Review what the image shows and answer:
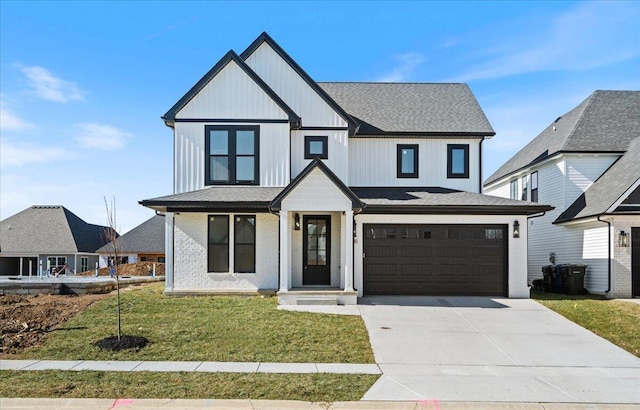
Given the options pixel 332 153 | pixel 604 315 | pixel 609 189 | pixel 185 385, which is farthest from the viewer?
pixel 609 189

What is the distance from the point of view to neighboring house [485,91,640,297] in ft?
56.3

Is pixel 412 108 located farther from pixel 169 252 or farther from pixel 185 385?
pixel 185 385

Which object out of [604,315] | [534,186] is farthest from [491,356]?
[534,186]

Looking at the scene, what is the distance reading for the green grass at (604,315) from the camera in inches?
458

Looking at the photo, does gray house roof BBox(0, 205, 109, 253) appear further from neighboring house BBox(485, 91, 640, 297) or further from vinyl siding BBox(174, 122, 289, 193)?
neighboring house BBox(485, 91, 640, 297)

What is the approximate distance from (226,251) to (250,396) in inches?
378

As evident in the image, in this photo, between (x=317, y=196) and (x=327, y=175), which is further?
(x=317, y=196)

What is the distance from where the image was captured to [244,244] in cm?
1662

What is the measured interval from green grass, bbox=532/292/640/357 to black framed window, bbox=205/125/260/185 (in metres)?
10.7

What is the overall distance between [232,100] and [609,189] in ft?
47.1

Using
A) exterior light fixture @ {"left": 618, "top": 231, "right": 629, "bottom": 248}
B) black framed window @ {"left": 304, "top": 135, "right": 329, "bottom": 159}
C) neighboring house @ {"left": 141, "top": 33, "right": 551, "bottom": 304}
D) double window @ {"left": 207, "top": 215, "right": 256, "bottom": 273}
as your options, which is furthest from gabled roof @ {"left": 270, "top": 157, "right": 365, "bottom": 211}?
exterior light fixture @ {"left": 618, "top": 231, "right": 629, "bottom": 248}

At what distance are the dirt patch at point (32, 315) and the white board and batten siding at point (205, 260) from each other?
260 cm

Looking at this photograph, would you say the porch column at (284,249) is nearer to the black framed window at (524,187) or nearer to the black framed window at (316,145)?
the black framed window at (316,145)

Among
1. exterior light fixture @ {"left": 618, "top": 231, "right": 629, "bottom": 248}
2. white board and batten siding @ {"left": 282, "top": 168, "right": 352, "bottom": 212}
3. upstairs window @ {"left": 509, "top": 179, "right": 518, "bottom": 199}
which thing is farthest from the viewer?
upstairs window @ {"left": 509, "top": 179, "right": 518, "bottom": 199}
